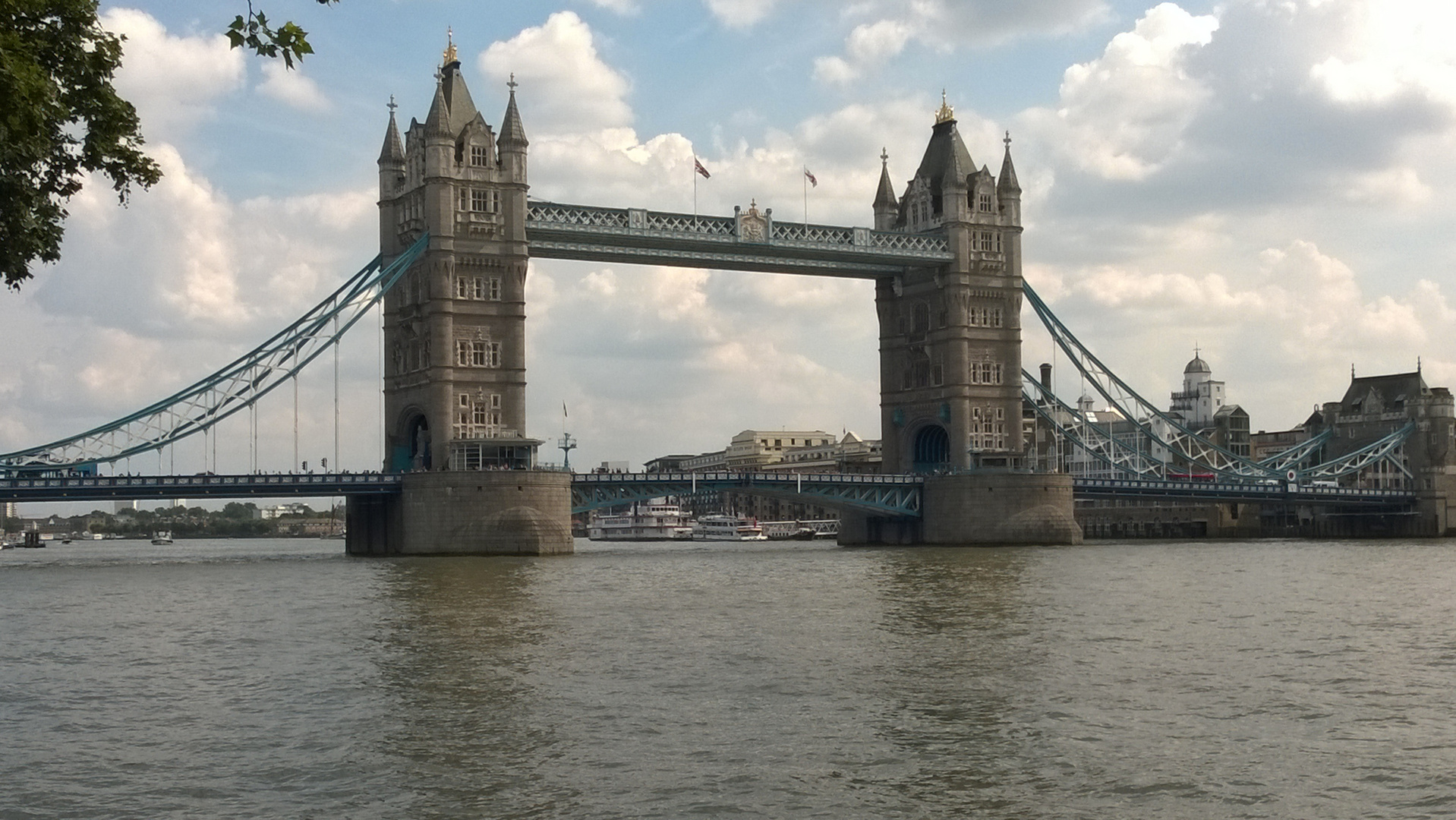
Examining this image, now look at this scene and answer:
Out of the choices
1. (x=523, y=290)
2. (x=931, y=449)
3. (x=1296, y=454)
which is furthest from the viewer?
(x=1296, y=454)

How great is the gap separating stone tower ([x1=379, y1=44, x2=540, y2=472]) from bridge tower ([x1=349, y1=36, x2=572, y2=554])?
0.06m

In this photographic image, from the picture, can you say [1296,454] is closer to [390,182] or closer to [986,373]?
[986,373]

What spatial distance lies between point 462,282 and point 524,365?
212 inches

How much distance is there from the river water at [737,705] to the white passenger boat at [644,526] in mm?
113019

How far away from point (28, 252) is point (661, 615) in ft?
93.5

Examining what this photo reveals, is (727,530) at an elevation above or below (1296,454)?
below

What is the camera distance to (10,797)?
21047mm

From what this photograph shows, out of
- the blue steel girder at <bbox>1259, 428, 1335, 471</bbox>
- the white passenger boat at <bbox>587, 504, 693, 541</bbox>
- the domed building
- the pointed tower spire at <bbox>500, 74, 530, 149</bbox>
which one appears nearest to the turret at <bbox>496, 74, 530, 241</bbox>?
the pointed tower spire at <bbox>500, 74, 530, 149</bbox>

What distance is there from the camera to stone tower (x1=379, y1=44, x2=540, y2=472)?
85.8m

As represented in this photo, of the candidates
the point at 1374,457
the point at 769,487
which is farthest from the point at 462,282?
the point at 1374,457

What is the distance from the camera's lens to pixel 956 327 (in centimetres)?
10294

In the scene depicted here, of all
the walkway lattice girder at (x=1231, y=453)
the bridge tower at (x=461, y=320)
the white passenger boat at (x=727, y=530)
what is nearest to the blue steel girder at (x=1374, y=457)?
the walkway lattice girder at (x=1231, y=453)

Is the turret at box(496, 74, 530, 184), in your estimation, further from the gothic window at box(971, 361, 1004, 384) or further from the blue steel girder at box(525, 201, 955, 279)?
the gothic window at box(971, 361, 1004, 384)

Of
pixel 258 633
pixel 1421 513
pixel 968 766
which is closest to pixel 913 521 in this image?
pixel 1421 513
